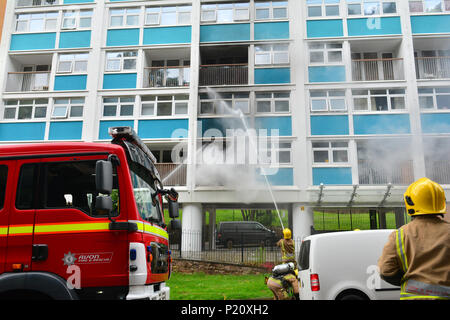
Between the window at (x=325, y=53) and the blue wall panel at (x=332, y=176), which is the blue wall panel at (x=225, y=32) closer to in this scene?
the window at (x=325, y=53)

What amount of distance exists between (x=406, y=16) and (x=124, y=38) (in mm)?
14793

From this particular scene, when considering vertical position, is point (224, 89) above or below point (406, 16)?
below

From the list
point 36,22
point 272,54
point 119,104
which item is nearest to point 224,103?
point 272,54

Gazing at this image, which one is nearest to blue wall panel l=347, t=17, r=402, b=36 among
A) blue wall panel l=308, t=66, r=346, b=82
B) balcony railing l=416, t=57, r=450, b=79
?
balcony railing l=416, t=57, r=450, b=79

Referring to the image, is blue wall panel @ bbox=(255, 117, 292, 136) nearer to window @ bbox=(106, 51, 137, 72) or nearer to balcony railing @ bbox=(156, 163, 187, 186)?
balcony railing @ bbox=(156, 163, 187, 186)


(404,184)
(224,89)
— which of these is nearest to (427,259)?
(404,184)

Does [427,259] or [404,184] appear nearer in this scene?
[427,259]

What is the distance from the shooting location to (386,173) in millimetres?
17375

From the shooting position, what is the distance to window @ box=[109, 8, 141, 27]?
20.7 metres

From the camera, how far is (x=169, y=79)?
20.2 metres

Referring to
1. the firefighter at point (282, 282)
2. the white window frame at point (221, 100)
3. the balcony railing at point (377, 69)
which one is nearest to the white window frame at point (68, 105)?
the white window frame at point (221, 100)

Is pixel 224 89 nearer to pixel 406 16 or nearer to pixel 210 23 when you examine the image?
pixel 210 23

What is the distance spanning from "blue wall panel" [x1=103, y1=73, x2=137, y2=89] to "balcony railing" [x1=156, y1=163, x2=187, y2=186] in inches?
190

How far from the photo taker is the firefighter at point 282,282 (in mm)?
6500
